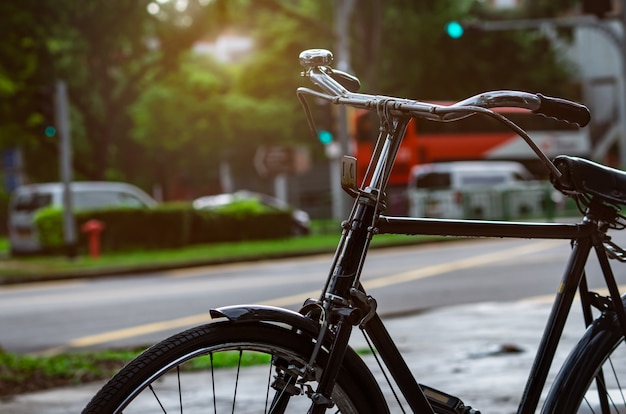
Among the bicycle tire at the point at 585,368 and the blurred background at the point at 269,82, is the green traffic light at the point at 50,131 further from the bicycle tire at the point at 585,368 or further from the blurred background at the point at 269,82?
the bicycle tire at the point at 585,368

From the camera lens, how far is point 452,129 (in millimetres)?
45156

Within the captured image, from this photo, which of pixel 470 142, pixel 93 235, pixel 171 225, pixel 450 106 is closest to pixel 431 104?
pixel 450 106

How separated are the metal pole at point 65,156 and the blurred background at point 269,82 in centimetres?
836

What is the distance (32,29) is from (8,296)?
14.0 ft

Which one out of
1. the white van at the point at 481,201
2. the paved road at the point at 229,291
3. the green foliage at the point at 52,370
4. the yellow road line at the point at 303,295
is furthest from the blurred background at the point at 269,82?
the green foliage at the point at 52,370

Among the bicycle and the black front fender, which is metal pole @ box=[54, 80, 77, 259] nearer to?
the bicycle

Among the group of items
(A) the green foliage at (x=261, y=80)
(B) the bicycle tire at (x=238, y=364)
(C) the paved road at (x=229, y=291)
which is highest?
(A) the green foliage at (x=261, y=80)

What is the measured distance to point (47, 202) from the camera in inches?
1105

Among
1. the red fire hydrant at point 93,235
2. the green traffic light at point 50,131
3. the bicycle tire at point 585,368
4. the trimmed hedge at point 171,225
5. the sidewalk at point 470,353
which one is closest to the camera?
the bicycle tire at point 585,368

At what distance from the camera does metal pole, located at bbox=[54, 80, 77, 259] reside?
71.8ft

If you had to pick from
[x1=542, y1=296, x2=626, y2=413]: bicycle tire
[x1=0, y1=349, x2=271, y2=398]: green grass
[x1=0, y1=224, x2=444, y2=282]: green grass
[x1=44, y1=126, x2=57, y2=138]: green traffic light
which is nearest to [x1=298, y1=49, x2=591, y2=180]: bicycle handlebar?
[x1=542, y1=296, x2=626, y2=413]: bicycle tire

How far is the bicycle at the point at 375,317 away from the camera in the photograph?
2645 millimetres

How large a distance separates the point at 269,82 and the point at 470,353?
150 feet

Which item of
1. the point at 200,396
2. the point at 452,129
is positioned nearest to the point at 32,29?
the point at 200,396
